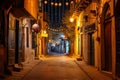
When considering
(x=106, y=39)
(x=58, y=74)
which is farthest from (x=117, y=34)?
(x=58, y=74)

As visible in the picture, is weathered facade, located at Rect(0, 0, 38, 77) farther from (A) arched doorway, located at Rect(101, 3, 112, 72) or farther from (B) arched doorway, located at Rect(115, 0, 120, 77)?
(B) arched doorway, located at Rect(115, 0, 120, 77)

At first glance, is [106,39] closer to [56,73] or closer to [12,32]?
[56,73]

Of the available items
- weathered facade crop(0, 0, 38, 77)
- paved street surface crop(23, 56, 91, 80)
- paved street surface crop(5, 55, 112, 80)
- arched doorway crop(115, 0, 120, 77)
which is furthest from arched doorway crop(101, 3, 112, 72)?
weathered facade crop(0, 0, 38, 77)

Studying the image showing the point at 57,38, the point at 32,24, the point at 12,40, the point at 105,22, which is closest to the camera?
the point at 105,22

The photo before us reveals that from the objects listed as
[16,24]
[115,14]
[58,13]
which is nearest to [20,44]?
[16,24]

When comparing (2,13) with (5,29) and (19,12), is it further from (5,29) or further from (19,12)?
(19,12)

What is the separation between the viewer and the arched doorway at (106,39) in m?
20.2

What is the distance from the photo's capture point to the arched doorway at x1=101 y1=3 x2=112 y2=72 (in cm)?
2016

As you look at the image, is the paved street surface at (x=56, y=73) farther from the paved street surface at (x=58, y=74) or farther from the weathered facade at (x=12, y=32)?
the weathered facade at (x=12, y=32)

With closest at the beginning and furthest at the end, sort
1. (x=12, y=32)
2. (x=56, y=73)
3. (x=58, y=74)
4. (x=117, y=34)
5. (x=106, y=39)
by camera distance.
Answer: (x=117, y=34) < (x=58, y=74) < (x=106, y=39) < (x=56, y=73) < (x=12, y=32)

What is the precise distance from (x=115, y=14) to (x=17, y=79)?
6.76 meters

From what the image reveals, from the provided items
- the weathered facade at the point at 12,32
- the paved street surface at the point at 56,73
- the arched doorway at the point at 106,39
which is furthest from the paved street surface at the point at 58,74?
the weathered facade at the point at 12,32

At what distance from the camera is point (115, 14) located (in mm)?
16922

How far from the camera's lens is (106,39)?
2111cm
